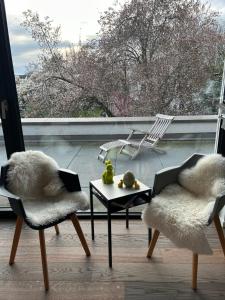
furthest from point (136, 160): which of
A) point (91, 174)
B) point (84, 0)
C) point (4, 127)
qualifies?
point (84, 0)

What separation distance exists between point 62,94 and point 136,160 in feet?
2.97

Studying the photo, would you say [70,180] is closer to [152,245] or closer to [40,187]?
[40,187]

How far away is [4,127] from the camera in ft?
7.49

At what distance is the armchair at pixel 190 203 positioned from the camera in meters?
1.62

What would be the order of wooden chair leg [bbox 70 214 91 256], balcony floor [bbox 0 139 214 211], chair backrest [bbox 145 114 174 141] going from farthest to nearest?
balcony floor [bbox 0 139 214 211] → chair backrest [bbox 145 114 174 141] → wooden chair leg [bbox 70 214 91 256]

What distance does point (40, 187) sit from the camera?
2.12m

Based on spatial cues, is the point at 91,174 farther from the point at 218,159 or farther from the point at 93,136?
the point at 218,159

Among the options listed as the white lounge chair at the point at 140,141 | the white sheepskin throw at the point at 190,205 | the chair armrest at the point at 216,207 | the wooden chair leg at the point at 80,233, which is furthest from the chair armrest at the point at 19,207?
the chair armrest at the point at 216,207

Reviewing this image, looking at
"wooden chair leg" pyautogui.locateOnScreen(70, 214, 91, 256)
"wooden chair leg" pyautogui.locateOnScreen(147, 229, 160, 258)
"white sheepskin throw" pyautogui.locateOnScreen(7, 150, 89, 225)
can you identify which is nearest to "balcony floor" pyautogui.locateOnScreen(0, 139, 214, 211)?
"white sheepskin throw" pyautogui.locateOnScreen(7, 150, 89, 225)

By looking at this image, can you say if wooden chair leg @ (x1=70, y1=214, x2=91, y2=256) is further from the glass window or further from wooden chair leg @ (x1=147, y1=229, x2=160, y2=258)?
the glass window

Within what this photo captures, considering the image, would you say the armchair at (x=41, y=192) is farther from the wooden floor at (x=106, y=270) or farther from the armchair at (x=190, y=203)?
the armchair at (x=190, y=203)

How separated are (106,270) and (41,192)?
29.4 inches

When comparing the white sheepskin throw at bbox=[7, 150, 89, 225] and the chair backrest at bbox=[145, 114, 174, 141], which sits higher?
the chair backrest at bbox=[145, 114, 174, 141]

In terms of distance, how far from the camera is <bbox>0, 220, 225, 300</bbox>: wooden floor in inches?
68.9
